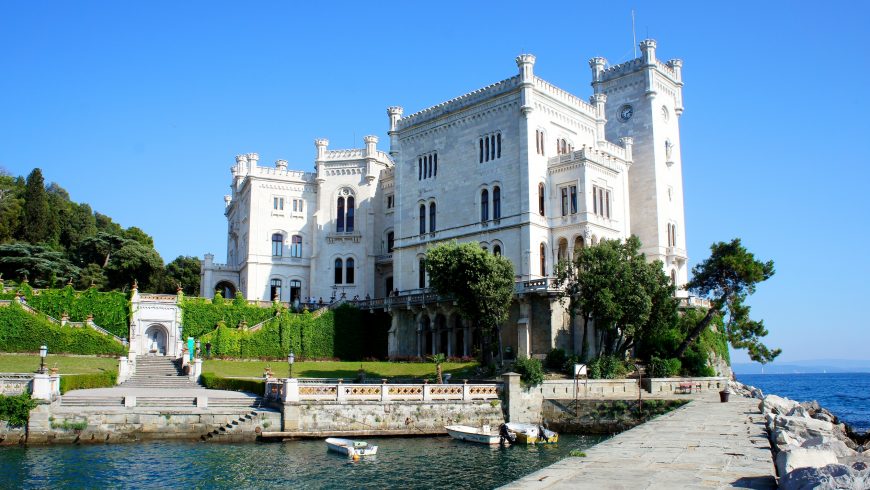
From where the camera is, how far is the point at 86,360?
146 ft

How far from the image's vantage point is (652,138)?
57.1 m

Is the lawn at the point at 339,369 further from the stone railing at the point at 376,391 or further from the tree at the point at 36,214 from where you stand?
the tree at the point at 36,214

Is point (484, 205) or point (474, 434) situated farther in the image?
point (484, 205)

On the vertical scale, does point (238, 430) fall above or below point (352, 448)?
above

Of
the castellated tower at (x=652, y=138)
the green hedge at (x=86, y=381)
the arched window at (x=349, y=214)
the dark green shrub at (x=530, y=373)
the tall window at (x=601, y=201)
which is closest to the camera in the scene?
the green hedge at (x=86, y=381)

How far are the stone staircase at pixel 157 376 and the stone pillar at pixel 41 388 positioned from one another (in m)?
8.75

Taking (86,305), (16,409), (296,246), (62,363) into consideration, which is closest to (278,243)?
(296,246)

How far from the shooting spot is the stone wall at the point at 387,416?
32438 mm

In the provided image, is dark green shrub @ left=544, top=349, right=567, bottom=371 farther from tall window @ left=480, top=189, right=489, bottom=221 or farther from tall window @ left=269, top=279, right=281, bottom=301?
tall window @ left=269, top=279, right=281, bottom=301

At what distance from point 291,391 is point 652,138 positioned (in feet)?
119

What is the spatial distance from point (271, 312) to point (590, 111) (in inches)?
1085

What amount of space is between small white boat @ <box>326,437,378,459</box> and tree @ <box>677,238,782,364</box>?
79.5 ft

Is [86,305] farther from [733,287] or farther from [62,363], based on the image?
[733,287]

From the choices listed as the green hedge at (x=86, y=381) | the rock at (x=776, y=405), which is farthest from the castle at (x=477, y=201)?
the green hedge at (x=86, y=381)
